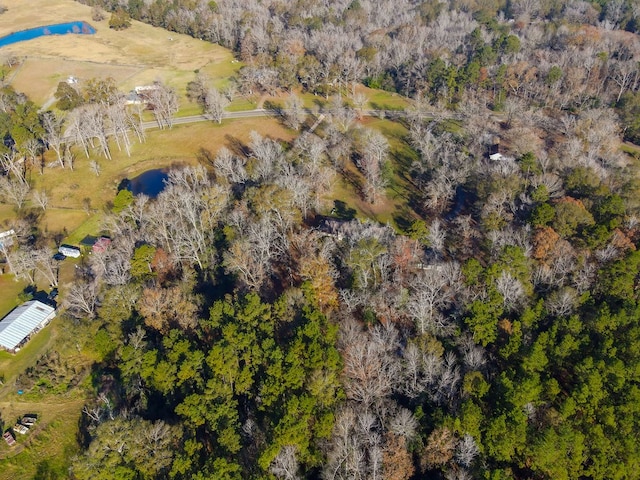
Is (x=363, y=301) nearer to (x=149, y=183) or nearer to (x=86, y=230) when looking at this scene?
(x=86, y=230)

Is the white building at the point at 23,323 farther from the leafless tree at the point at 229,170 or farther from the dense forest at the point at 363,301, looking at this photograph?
the leafless tree at the point at 229,170

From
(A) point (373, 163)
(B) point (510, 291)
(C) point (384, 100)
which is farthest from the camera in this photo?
(C) point (384, 100)

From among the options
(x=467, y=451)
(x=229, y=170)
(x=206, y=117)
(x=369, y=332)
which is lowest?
(x=369, y=332)

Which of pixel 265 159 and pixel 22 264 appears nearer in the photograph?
A: pixel 22 264

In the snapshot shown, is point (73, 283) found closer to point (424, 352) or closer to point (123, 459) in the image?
point (123, 459)

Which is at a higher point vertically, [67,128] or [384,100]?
[67,128]

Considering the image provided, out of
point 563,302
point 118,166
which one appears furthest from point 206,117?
point 563,302

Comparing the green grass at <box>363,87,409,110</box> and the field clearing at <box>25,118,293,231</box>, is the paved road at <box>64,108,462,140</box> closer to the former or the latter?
the field clearing at <box>25,118,293,231</box>

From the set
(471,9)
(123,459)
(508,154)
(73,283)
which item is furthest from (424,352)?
(471,9)
